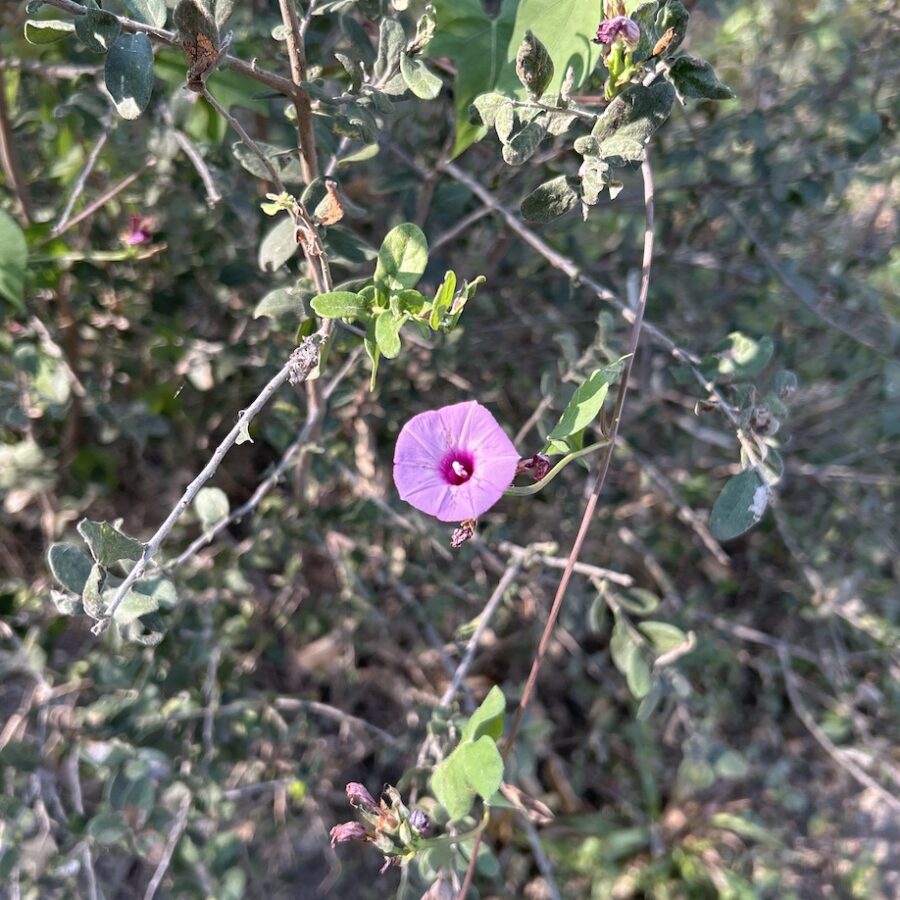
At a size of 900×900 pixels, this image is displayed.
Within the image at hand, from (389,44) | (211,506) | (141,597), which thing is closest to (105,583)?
(141,597)

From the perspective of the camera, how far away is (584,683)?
2195mm

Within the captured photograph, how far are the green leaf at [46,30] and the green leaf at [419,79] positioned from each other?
1.06 ft

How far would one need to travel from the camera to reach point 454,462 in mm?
907

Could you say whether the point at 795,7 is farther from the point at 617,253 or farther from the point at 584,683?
the point at 584,683

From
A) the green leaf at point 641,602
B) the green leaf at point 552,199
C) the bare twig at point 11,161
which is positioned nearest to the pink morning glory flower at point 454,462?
the green leaf at point 552,199

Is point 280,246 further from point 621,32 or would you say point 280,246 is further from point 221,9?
point 621,32

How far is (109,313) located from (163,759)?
2.74 feet

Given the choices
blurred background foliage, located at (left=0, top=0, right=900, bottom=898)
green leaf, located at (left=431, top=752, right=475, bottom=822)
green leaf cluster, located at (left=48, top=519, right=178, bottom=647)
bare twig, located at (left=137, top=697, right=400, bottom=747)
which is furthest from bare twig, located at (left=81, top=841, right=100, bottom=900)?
green leaf, located at (left=431, top=752, right=475, bottom=822)

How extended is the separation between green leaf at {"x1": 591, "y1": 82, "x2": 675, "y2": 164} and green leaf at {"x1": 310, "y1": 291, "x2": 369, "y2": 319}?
0.91ft

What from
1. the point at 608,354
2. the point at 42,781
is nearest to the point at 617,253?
the point at 608,354

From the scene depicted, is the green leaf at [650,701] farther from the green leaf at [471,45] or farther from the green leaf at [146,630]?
the green leaf at [471,45]

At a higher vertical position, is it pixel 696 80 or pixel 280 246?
pixel 696 80

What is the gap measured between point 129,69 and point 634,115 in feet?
1.58

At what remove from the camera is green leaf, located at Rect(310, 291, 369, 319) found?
807mm
